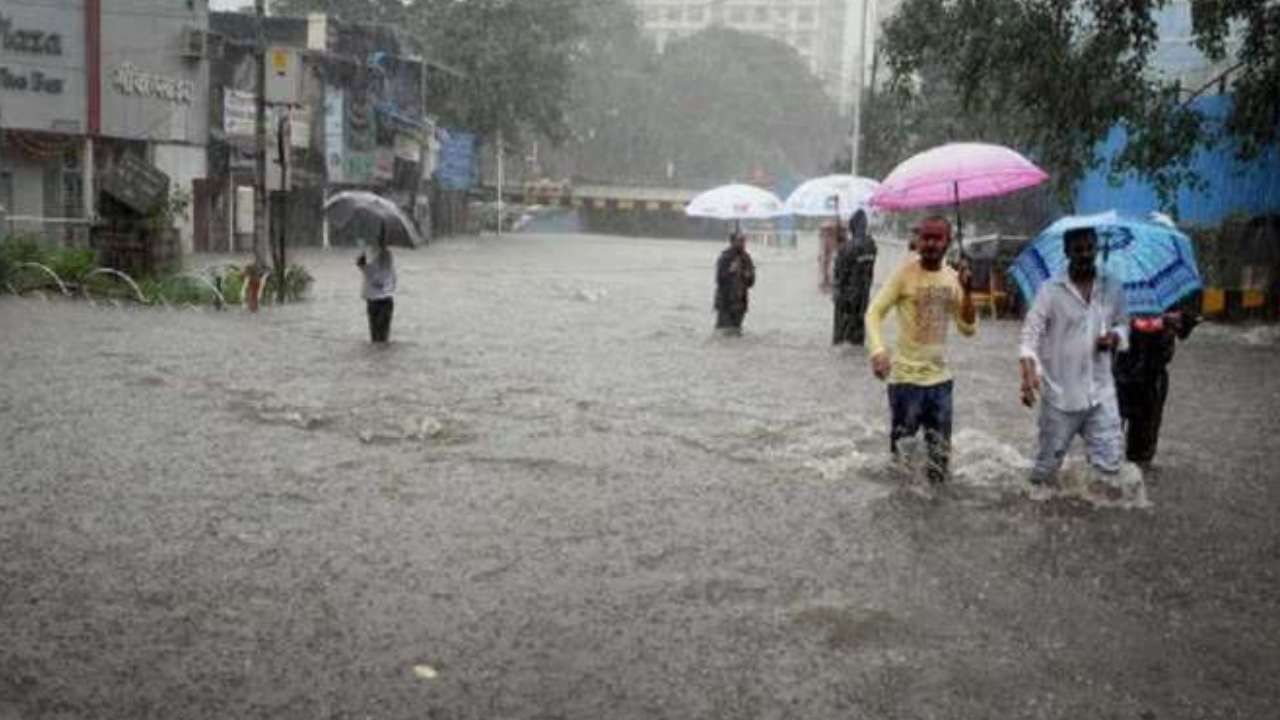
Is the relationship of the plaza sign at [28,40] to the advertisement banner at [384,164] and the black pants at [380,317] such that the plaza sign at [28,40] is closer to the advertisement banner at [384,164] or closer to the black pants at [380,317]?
the black pants at [380,317]

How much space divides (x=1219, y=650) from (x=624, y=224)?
235 feet

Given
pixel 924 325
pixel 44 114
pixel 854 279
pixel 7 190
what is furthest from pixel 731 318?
pixel 7 190

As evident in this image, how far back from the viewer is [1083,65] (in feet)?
43.4

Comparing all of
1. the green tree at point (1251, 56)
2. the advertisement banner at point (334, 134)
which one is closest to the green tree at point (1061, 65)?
the green tree at point (1251, 56)

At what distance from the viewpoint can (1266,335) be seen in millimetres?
19328

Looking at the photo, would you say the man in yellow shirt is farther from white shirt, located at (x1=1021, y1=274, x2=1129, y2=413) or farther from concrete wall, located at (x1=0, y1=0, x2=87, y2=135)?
concrete wall, located at (x1=0, y1=0, x2=87, y2=135)

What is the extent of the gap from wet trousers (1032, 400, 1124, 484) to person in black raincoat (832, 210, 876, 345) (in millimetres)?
8566

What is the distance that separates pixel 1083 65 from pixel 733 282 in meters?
5.84

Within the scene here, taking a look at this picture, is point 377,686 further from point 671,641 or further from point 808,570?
point 808,570

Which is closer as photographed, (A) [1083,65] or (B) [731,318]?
(A) [1083,65]

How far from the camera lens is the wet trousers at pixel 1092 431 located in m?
7.46

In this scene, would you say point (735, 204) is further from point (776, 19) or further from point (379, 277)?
point (776, 19)

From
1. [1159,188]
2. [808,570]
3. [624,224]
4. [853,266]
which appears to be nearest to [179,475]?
[808,570]

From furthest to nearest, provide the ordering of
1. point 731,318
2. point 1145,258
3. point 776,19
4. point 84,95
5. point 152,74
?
1. point 776,19
2. point 152,74
3. point 84,95
4. point 731,318
5. point 1145,258
